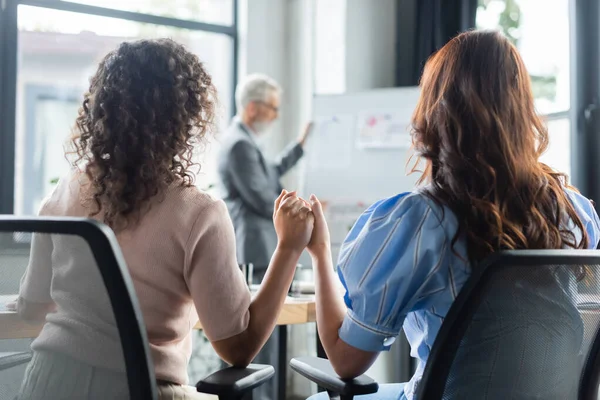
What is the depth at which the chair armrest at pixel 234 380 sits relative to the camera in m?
1.22

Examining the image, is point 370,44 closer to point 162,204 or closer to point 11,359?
point 162,204

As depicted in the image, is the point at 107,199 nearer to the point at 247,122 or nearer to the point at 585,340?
the point at 585,340

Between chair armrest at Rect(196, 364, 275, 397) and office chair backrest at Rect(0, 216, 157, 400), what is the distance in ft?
0.42

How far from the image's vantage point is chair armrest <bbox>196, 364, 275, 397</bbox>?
122 cm

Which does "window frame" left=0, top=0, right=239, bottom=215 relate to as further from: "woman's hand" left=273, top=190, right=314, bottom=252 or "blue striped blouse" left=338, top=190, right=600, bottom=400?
"blue striped blouse" left=338, top=190, right=600, bottom=400

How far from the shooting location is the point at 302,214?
153cm

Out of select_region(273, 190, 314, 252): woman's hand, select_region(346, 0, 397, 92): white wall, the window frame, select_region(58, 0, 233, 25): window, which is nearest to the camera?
select_region(273, 190, 314, 252): woman's hand

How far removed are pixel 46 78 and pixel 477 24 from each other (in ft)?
8.53

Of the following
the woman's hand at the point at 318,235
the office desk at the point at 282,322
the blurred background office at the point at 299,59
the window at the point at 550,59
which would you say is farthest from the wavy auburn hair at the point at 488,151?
the window at the point at 550,59

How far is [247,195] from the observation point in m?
3.85

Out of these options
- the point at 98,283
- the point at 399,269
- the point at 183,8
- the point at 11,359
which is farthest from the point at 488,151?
the point at 183,8

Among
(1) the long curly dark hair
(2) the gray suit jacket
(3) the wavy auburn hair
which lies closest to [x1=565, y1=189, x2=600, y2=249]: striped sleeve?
(3) the wavy auburn hair

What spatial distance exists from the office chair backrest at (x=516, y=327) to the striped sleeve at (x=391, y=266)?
0.15 metres

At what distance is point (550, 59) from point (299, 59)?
1.70 metres
